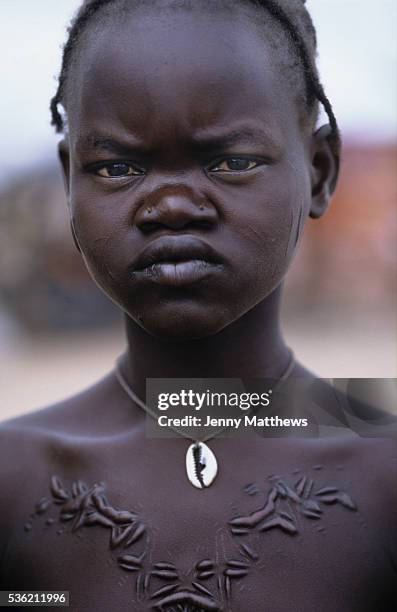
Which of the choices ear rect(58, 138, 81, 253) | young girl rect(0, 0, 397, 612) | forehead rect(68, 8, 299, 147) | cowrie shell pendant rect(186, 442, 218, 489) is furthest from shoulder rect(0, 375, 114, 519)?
forehead rect(68, 8, 299, 147)

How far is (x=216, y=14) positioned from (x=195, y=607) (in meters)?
0.61

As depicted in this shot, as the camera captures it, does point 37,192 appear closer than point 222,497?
No

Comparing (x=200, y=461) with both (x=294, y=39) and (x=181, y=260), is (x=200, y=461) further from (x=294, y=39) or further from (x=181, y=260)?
(x=294, y=39)

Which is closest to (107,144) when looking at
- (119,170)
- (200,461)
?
(119,170)

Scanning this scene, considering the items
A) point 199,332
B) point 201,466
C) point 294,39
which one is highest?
point 294,39

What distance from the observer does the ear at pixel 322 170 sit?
1.05 metres

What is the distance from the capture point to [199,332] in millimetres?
922

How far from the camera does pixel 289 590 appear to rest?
94cm

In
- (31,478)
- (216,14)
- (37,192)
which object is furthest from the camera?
(37,192)

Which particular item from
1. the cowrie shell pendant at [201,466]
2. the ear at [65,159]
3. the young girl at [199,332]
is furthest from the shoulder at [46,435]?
the ear at [65,159]

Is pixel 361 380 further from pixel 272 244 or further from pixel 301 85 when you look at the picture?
pixel 301 85

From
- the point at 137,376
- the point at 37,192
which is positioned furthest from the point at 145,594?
the point at 37,192

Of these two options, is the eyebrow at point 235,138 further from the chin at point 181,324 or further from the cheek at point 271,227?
the chin at point 181,324

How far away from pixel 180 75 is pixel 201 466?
1.38 feet
